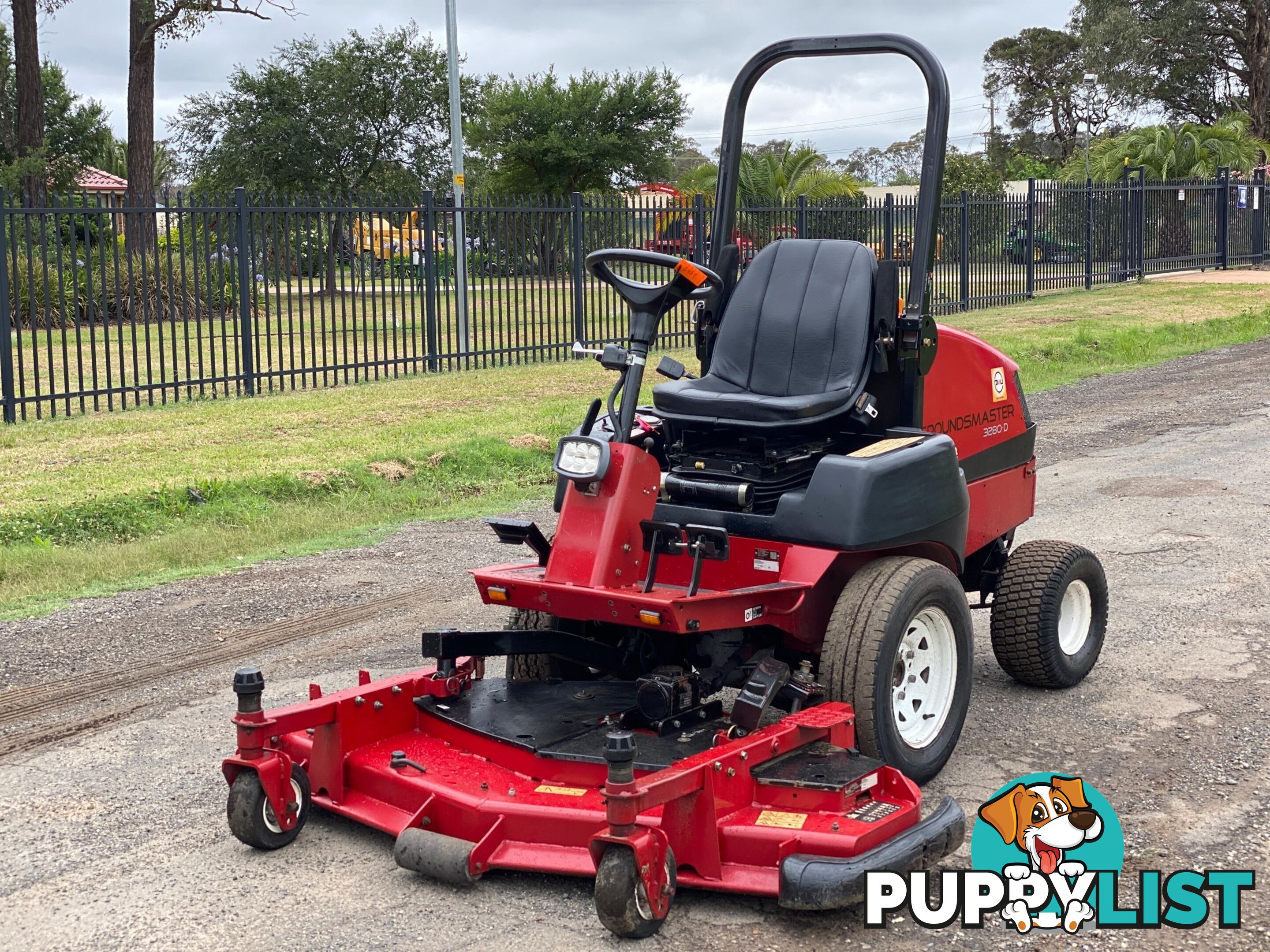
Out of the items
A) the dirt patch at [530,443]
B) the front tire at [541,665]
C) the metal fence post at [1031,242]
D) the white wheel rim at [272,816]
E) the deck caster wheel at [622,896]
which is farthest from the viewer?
the metal fence post at [1031,242]

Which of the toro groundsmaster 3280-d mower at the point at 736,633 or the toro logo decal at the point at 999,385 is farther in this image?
the toro logo decal at the point at 999,385

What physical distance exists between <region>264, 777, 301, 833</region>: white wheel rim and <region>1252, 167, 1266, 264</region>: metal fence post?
105 ft

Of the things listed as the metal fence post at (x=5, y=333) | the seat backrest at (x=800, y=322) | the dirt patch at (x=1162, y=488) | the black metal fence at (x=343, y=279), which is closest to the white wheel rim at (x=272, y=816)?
the seat backrest at (x=800, y=322)

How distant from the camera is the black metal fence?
13508mm

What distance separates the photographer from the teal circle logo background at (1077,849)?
4.00 m

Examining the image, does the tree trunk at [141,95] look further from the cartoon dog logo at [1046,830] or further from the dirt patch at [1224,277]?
the cartoon dog logo at [1046,830]

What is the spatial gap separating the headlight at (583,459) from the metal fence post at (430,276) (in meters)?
12.0

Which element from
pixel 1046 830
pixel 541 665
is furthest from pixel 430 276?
pixel 1046 830

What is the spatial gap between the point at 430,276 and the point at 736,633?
477 inches

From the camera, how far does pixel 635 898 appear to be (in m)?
3.54

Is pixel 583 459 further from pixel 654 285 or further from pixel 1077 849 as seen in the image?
pixel 1077 849

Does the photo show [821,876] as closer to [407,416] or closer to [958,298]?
[407,416]

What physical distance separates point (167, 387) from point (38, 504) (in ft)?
17.9

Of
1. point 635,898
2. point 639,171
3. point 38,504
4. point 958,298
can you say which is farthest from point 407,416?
point 639,171
